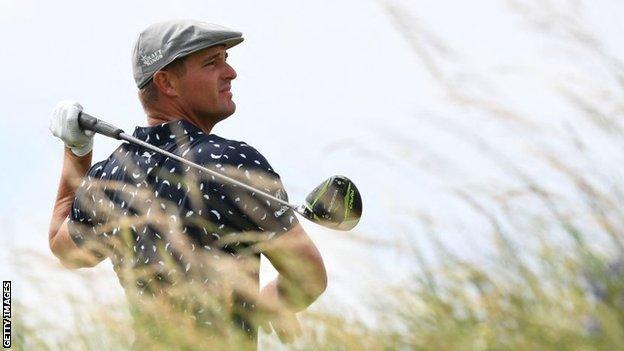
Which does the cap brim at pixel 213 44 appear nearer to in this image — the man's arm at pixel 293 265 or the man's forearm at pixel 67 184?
the man's forearm at pixel 67 184

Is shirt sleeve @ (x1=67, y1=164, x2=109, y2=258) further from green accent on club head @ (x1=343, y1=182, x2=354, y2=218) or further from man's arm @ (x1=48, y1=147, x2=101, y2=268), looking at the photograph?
green accent on club head @ (x1=343, y1=182, x2=354, y2=218)

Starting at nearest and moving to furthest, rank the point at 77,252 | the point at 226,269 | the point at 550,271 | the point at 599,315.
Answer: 1. the point at 599,315
2. the point at 550,271
3. the point at 226,269
4. the point at 77,252

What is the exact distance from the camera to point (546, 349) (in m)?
2.85

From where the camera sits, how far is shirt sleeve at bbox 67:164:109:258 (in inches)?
199

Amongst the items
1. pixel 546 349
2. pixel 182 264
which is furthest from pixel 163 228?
pixel 546 349

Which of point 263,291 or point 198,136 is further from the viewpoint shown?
point 198,136

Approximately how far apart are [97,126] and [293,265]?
166cm

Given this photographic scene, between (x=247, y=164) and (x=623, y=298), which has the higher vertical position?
(x=623, y=298)

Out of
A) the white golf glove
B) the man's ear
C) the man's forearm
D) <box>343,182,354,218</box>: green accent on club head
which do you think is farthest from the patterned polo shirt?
the white golf glove

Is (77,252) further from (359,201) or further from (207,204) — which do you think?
(359,201)

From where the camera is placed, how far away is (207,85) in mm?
5094

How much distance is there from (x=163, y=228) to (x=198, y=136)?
43 cm
